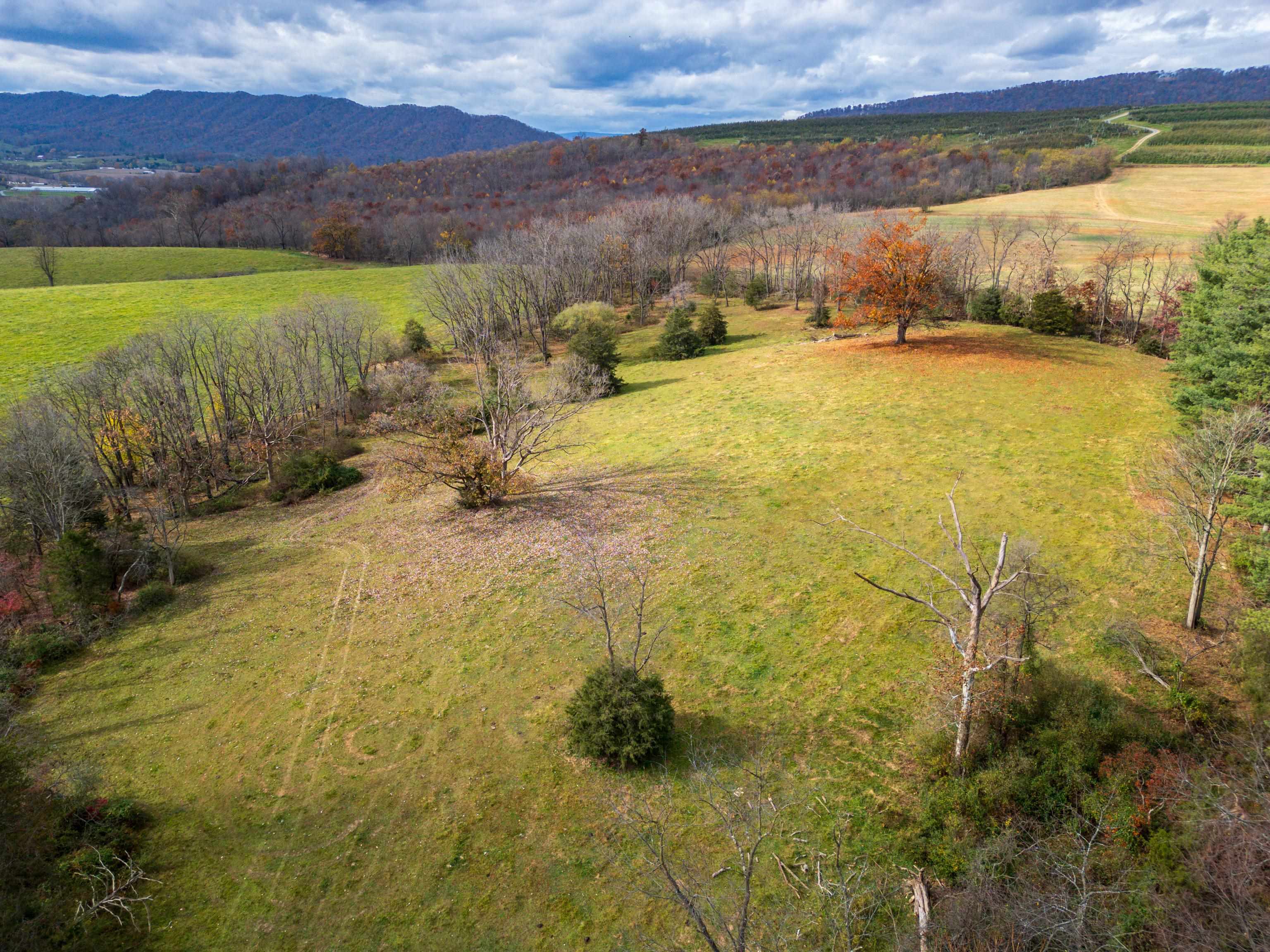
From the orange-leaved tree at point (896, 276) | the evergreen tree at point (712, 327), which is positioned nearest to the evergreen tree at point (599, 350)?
the evergreen tree at point (712, 327)

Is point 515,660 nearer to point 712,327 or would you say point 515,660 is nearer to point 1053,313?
point 712,327

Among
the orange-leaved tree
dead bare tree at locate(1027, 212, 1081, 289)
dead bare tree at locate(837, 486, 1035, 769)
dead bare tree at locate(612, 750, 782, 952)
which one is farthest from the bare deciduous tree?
dead bare tree at locate(1027, 212, 1081, 289)

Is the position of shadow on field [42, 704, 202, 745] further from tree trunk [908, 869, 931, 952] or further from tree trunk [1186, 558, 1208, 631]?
tree trunk [1186, 558, 1208, 631]

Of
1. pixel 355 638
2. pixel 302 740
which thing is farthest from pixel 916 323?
pixel 302 740

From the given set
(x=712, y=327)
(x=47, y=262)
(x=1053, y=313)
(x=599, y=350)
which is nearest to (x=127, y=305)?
(x=47, y=262)

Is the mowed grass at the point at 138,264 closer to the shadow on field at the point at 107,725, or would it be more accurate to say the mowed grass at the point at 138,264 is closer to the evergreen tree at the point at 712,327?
the evergreen tree at the point at 712,327

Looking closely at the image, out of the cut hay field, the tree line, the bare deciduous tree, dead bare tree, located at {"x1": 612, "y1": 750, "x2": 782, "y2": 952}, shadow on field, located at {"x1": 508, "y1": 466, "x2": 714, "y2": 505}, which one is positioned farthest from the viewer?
the tree line
